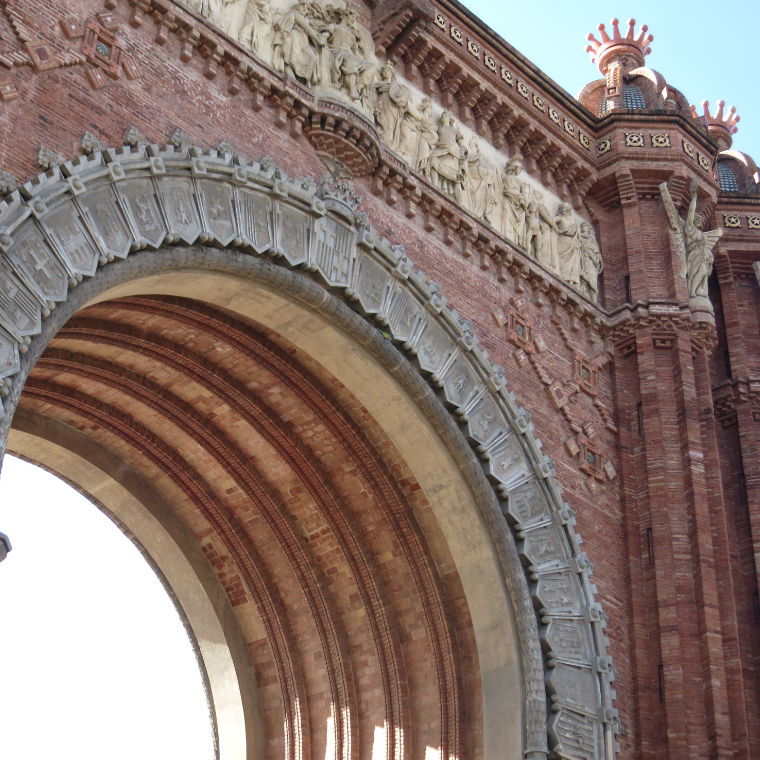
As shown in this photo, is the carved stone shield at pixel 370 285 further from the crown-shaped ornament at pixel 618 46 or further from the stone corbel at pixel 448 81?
the crown-shaped ornament at pixel 618 46

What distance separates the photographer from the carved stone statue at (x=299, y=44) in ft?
41.7

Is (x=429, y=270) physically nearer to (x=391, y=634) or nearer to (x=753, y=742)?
(x=391, y=634)

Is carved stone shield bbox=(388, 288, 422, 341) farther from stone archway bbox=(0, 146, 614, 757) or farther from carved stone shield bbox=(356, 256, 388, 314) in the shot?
carved stone shield bbox=(356, 256, 388, 314)

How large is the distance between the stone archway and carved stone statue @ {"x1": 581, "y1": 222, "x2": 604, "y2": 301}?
9.15ft

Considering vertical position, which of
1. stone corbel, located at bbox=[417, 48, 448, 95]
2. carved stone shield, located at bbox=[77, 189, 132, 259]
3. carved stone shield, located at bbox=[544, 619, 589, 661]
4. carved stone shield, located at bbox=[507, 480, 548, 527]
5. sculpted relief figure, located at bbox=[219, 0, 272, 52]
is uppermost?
stone corbel, located at bbox=[417, 48, 448, 95]

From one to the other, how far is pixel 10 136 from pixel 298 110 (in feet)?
11.3

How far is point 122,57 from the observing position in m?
11.1

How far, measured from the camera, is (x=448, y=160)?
14234 millimetres

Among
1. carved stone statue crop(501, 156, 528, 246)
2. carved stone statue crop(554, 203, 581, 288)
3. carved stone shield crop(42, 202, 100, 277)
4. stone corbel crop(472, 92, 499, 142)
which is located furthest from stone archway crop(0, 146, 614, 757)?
stone corbel crop(472, 92, 499, 142)

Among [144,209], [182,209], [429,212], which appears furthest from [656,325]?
[144,209]

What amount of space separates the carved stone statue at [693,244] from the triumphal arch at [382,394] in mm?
58

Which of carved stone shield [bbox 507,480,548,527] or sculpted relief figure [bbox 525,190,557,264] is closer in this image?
carved stone shield [bbox 507,480,548,527]

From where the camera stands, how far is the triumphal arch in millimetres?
11422

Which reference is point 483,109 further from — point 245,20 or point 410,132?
point 245,20
